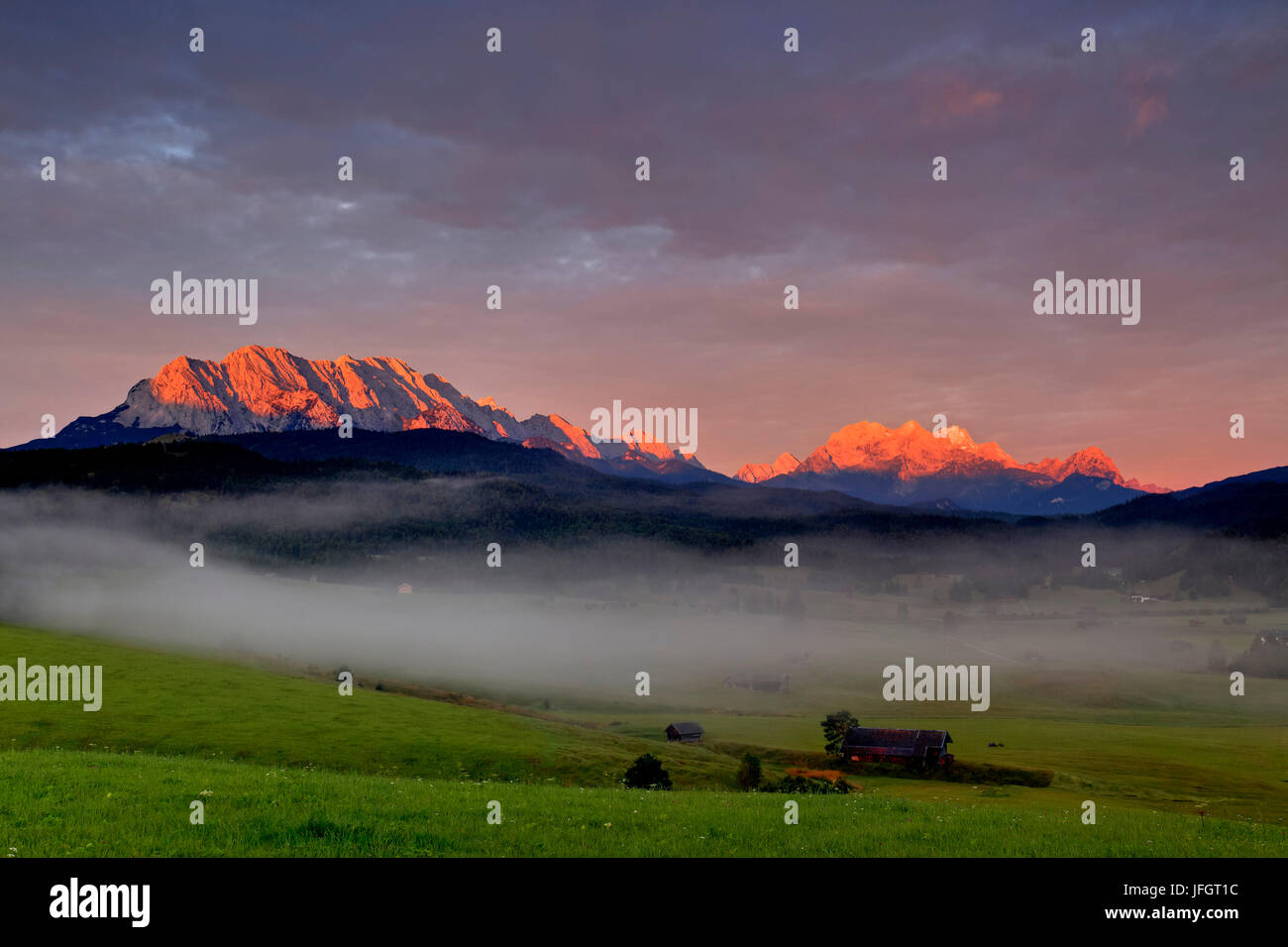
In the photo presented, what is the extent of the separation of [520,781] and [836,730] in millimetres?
66968

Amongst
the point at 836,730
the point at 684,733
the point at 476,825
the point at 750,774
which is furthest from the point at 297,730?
the point at 836,730

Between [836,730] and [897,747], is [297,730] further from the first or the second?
[897,747]

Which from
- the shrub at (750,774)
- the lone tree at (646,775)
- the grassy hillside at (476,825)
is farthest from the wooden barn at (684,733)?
the grassy hillside at (476,825)

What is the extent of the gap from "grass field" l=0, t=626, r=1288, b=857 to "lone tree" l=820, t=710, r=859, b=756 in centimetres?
450

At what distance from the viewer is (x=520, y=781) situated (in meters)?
63.1

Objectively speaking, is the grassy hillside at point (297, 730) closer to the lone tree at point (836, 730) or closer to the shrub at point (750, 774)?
the shrub at point (750, 774)

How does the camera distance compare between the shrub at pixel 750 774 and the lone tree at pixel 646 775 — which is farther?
the shrub at pixel 750 774

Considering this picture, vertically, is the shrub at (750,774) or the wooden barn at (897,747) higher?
the shrub at (750,774)

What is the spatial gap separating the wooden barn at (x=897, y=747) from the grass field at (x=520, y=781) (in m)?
7.20

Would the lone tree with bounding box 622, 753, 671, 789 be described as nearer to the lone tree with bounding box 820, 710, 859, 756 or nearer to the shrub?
the shrub

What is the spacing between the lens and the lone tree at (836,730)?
114 meters

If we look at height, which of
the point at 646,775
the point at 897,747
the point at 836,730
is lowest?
the point at 897,747
